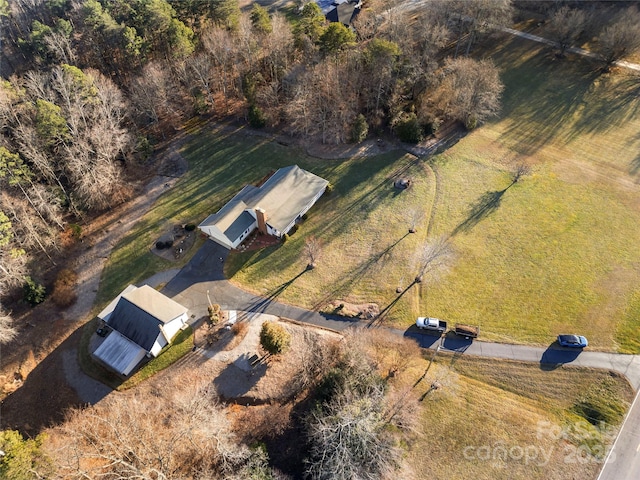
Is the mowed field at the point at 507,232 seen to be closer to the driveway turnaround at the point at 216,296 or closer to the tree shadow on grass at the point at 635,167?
the tree shadow on grass at the point at 635,167

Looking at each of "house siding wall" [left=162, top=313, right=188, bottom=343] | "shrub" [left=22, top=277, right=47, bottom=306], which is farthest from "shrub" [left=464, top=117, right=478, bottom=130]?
"shrub" [left=22, top=277, right=47, bottom=306]

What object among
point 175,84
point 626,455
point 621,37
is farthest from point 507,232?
point 175,84

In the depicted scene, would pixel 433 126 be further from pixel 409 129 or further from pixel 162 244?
pixel 162 244

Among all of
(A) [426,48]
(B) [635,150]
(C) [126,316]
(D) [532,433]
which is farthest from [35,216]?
(B) [635,150]

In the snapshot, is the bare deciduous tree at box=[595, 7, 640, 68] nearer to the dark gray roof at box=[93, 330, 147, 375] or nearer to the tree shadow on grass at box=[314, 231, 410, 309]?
the tree shadow on grass at box=[314, 231, 410, 309]

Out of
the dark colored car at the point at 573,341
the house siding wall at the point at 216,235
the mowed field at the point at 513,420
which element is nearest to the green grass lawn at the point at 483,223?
the dark colored car at the point at 573,341

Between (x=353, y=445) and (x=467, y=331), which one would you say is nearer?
(x=353, y=445)
